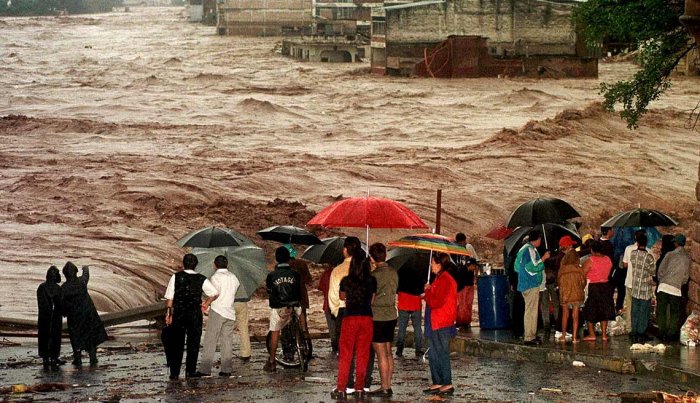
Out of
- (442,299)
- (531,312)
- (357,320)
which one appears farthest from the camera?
(531,312)

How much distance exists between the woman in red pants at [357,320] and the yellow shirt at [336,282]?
2.94 feet

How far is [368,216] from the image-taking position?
16.6 metres

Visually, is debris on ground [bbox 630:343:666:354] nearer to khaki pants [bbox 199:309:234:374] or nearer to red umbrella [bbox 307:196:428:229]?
red umbrella [bbox 307:196:428:229]

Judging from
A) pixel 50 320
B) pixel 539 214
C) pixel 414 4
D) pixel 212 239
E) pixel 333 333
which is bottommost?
pixel 333 333

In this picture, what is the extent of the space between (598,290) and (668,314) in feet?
2.71

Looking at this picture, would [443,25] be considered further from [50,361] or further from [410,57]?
[50,361]

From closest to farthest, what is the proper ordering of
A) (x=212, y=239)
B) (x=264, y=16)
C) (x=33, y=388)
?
1. (x=33, y=388)
2. (x=212, y=239)
3. (x=264, y=16)

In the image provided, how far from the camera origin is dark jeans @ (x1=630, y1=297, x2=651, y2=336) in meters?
16.8

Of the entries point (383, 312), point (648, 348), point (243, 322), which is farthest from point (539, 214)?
point (383, 312)

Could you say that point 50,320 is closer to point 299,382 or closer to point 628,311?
point 299,382

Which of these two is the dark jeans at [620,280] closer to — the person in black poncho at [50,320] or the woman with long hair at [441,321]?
the woman with long hair at [441,321]

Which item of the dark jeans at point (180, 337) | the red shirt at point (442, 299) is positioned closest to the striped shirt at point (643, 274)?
the red shirt at point (442, 299)

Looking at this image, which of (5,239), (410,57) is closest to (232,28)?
(410,57)

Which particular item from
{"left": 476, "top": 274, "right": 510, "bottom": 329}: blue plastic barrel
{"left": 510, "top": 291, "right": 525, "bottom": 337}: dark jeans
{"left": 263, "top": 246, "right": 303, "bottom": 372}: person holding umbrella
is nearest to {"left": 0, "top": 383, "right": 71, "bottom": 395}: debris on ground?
{"left": 263, "top": 246, "right": 303, "bottom": 372}: person holding umbrella
